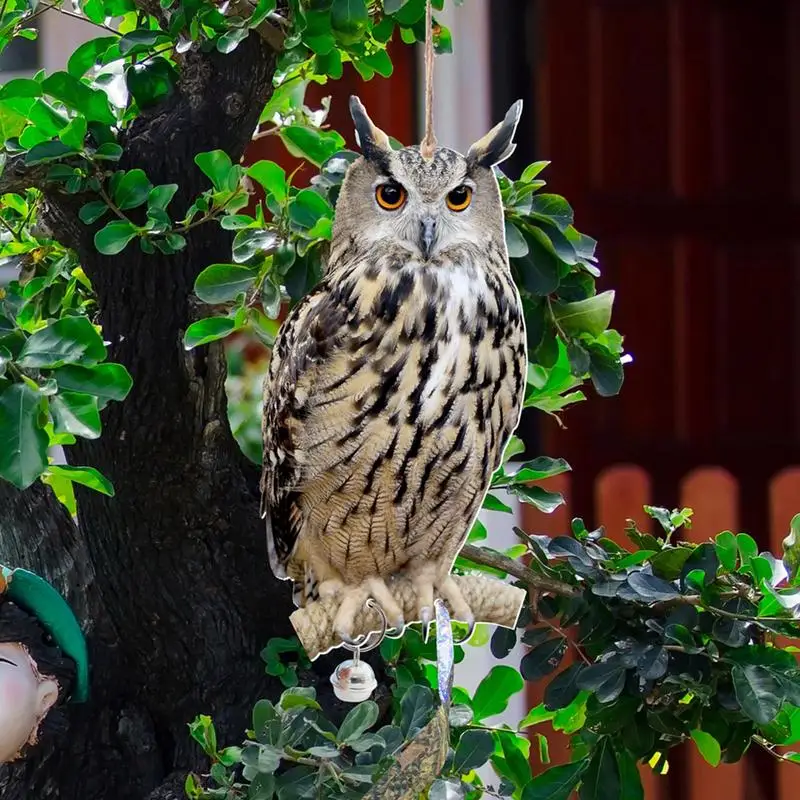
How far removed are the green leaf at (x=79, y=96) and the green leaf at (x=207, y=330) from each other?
8.9 inches

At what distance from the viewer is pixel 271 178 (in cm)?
111

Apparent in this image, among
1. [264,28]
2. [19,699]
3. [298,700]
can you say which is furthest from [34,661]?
[264,28]

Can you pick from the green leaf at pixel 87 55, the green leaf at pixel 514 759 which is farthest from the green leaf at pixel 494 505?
the green leaf at pixel 87 55

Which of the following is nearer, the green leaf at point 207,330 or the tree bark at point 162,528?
the green leaf at point 207,330

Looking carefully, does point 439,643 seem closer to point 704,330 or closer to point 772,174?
point 704,330

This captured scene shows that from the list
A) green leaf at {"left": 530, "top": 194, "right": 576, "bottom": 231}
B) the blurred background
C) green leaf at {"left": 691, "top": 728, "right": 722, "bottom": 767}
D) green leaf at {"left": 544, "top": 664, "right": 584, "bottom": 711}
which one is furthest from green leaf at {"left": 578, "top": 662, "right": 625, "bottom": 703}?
the blurred background

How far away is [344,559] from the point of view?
42.2 inches

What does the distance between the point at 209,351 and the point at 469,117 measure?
6.28 ft

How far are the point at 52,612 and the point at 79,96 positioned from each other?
0.49 m

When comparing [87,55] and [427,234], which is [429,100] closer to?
[427,234]

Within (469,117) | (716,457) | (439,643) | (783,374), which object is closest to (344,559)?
(439,643)

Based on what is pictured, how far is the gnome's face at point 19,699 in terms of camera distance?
1131mm

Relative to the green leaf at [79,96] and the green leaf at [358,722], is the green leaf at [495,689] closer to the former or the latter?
the green leaf at [358,722]

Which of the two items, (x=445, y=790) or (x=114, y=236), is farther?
(x=114, y=236)
